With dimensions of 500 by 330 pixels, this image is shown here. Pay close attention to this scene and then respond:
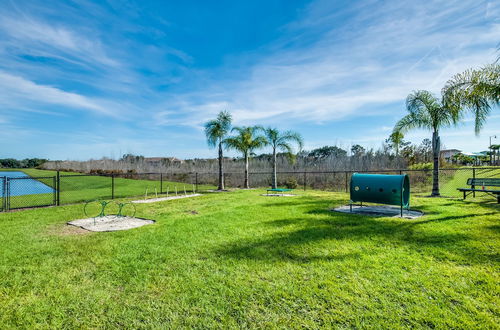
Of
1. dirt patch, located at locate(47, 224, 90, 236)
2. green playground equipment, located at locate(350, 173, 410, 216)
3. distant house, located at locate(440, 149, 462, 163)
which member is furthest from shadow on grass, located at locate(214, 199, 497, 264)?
distant house, located at locate(440, 149, 462, 163)

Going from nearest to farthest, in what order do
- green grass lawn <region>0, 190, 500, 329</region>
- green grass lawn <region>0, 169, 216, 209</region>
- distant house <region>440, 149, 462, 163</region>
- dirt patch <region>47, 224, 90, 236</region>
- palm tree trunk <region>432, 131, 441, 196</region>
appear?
1. green grass lawn <region>0, 190, 500, 329</region>
2. dirt patch <region>47, 224, 90, 236</region>
3. palm tree trunk <region>432, 131, 441, 196</region>
4. green grass lawn <region>0, 169, 216, 209</region>
5. distant house <region>440, 149, 462, 163</region>

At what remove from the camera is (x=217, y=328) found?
2535 mm

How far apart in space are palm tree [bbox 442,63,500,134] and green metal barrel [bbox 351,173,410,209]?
3.95 meters

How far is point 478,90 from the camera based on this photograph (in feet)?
29.0

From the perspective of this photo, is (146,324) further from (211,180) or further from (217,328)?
(211,180)

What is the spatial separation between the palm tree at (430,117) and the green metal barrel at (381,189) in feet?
18.2

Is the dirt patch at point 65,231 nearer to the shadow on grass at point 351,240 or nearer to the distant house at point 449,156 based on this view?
the shadow on grass at point 351,240

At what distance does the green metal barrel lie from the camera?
771 centimetres

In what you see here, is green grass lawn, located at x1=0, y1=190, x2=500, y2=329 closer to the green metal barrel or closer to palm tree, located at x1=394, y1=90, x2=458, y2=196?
the green metal barrel

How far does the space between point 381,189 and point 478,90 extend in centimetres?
502

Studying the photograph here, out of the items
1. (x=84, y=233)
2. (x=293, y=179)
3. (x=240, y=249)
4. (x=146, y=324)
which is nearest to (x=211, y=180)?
(x=293, y=179)

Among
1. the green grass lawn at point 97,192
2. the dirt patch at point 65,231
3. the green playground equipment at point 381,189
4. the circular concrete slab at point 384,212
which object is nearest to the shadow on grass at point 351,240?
the circular concrete slab at point 384,212

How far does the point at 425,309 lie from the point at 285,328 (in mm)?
1518

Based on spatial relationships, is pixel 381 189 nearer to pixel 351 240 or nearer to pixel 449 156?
pixel 351 240
